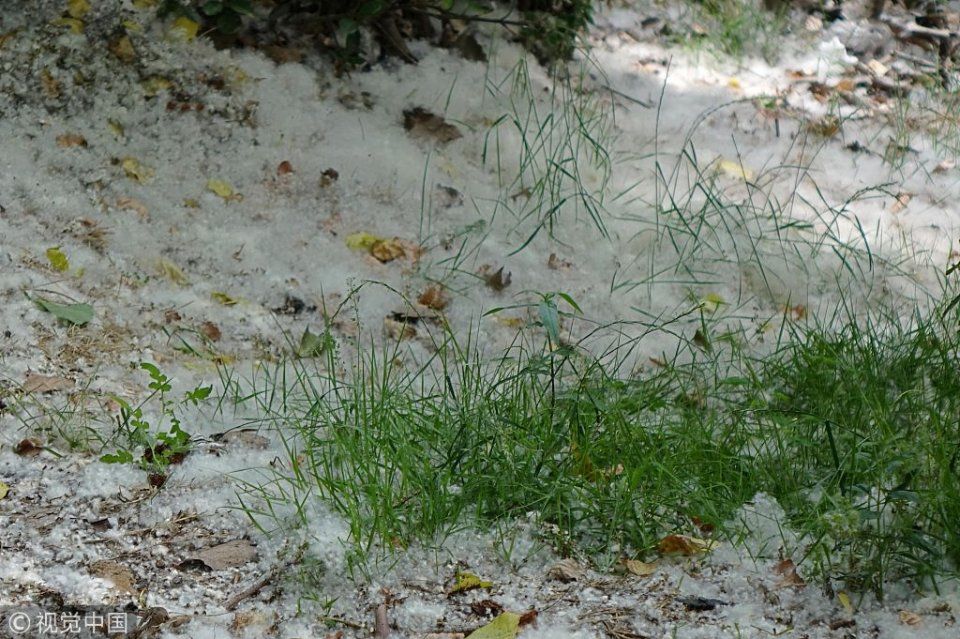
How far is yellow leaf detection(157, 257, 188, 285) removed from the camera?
3.11 metres

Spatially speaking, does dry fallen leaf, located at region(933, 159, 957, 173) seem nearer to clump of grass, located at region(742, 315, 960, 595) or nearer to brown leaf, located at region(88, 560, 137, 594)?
clump of grass, located at region(742, 315, 960, 595)

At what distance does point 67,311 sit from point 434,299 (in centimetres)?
115

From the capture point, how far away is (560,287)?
346 centimetres

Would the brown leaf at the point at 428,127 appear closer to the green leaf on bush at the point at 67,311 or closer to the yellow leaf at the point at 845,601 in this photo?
the green leaf on bush at the point at 67,311

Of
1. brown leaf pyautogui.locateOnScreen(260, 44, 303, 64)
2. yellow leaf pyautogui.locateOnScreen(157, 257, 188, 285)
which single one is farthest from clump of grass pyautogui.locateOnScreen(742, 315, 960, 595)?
brown leaf pyautogui.locateOnScreen(260, 44, 303, 64)

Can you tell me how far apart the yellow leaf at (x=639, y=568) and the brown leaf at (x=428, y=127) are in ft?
7.42

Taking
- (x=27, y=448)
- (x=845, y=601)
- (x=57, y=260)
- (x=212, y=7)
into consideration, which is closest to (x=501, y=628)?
(x=845, y=601)

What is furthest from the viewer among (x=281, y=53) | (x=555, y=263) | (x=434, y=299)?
(x=281, y=53)

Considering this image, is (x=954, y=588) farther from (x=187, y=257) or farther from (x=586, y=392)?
(x=187, y=257)

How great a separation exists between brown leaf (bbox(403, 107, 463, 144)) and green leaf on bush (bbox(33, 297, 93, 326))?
162cm

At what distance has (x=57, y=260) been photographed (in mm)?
2949

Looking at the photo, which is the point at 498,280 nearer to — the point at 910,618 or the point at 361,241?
the point at 361,241

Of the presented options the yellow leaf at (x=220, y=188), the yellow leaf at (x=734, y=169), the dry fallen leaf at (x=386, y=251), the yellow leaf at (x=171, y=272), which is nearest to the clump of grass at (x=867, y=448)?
the yellow leaf at (x=734, y=169)

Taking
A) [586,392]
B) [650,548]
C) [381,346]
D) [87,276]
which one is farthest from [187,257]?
[650,548]
